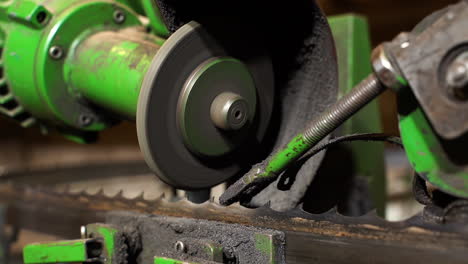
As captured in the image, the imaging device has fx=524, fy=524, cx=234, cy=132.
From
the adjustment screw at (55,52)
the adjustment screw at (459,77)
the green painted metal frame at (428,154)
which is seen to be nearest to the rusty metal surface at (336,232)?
the green painted metal frame at (428,154)

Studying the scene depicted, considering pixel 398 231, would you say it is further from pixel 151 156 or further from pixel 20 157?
pixel 20 157

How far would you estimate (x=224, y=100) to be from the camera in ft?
2.85

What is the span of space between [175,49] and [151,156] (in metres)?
0.18

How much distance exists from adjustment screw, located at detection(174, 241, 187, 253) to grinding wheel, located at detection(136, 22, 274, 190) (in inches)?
3.7

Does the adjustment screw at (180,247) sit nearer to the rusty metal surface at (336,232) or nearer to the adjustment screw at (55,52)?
the rusty metal surface at (336,232)

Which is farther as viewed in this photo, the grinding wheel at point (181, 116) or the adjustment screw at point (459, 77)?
the grinding wheel at point (181, 116)

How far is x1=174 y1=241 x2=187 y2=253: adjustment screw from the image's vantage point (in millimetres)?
851

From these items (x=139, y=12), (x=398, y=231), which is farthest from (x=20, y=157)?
(x=398, y=231)

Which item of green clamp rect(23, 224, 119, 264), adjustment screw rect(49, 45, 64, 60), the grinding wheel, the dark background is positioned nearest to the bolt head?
adjustment screw rect(49, 45, 64, 60)

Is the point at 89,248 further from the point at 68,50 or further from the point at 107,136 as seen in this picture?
the point at 107,136

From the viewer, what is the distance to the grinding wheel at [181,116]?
828 millimetres

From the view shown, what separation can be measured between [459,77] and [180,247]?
1.64 ft

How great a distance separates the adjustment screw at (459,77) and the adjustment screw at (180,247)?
0.48m

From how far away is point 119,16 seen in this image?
1.25 meters
